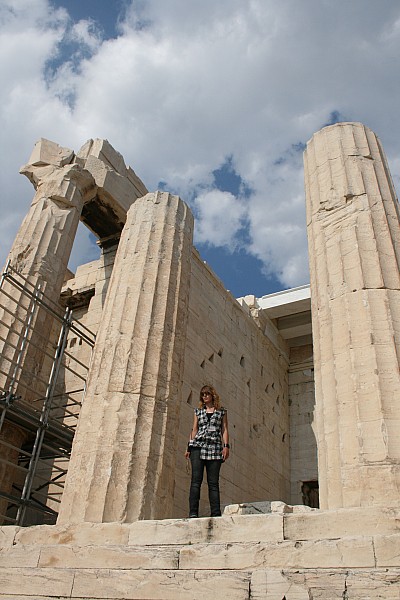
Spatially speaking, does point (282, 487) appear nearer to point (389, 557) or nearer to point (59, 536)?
point (59, 536)

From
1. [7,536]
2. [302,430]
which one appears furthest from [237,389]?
[7,536]

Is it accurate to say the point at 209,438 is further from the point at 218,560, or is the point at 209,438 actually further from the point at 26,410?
the point at 26,410

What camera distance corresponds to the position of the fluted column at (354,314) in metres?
5.52

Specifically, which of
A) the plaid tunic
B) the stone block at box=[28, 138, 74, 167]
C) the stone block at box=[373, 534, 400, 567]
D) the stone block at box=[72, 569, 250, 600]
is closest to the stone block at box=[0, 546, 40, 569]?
the stone block at box=[72, 569, 250, 600]

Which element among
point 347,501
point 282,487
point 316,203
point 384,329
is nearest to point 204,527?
point 347,501

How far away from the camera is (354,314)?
652cm

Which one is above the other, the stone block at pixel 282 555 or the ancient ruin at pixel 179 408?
the ancient ruin at pixel 179 408

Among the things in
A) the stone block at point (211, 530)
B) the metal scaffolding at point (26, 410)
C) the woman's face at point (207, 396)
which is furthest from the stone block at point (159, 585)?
the metal scaffolding at point (26, 410)

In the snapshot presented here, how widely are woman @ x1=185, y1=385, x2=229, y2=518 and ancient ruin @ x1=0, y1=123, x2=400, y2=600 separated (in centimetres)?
43

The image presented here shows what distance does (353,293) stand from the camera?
262 inches

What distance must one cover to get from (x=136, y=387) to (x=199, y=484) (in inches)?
59.7

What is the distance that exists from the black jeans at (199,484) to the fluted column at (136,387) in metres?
0.49

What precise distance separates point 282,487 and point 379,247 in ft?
36.0

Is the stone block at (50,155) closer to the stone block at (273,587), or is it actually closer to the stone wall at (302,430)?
the stone wall at (302,430)
